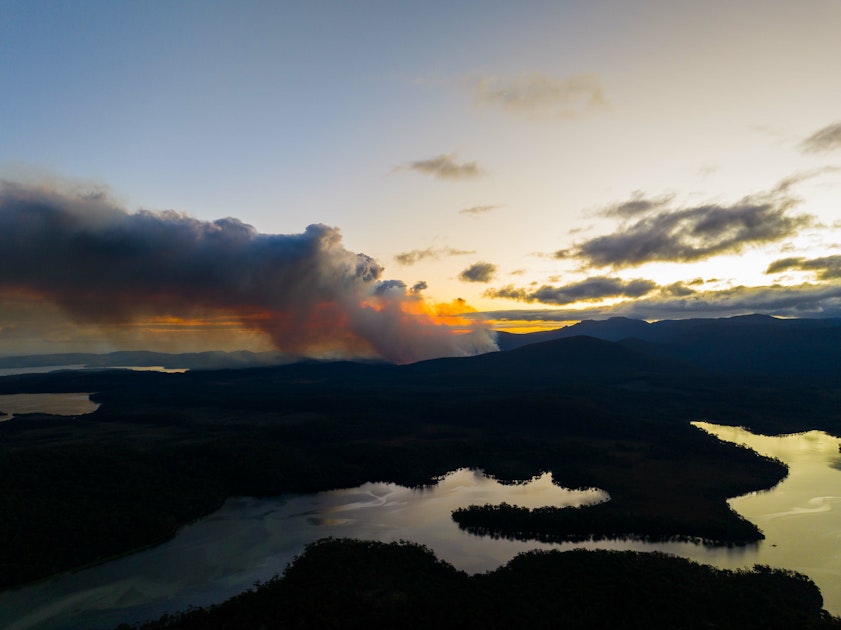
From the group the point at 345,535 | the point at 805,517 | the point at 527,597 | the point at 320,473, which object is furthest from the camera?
the point at 320,473

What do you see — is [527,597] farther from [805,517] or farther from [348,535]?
[805,517]

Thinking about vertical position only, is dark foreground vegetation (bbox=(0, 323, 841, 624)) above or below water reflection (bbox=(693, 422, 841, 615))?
above

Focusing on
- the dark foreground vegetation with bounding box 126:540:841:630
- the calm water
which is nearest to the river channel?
the calm water

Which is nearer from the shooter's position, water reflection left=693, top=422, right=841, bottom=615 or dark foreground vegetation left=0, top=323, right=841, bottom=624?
water reflection left=693, top=422, right=841, bottom=615

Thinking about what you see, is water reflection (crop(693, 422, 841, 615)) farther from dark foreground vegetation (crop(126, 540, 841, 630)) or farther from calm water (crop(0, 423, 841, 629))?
dark foreground vegetation (crop(126, 540, 841, 630))

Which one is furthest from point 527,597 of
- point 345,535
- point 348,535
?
point 345,535

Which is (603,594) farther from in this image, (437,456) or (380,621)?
(437,456)
